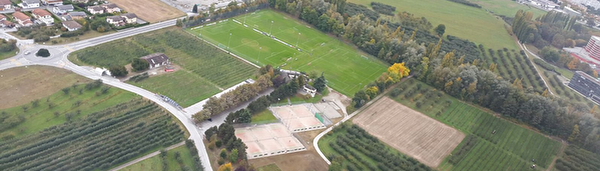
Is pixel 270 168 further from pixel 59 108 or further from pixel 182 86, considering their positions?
pixel 59 108

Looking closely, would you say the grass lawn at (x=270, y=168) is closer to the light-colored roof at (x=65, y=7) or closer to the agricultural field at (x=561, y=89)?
the agricultural field at (x=561, y=89)

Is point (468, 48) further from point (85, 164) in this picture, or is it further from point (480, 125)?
point (85, 164)

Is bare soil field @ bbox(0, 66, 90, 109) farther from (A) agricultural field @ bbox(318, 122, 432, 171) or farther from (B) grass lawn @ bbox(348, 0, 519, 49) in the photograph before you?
(B) grass lawn @ bbox(348, 0, 519, 49)

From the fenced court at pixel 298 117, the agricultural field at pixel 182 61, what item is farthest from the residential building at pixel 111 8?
the fenced court at pixel 298 117

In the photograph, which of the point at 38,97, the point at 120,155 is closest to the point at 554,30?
the point at 120,155

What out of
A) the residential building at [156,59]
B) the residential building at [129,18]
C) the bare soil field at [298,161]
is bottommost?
the bare soil field at [298,161]

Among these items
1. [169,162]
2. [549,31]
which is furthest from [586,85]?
[169,162]
